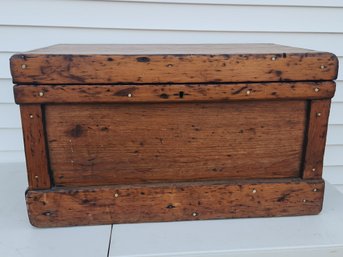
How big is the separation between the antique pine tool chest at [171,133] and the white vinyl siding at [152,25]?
16.1 inches

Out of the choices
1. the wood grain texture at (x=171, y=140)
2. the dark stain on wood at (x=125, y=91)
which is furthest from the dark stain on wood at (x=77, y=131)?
the dark stain on wood at (x=125, y=91)

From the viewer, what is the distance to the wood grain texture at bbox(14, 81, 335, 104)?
27.1 inches

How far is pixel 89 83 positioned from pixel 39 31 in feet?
1.78

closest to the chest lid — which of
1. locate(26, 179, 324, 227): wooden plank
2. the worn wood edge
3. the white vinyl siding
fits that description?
the worn wood edge

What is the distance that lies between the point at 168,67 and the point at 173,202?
0.96 ft

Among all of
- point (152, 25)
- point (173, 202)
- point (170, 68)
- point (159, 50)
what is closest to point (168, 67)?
point (170, 68)

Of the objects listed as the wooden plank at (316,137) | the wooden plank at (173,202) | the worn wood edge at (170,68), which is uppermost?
the worn wood edge at (170,68)

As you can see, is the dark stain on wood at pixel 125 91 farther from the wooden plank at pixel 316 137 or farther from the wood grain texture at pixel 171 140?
the wooden plank at pixel 316 137

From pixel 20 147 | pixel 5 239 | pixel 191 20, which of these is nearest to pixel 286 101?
pixel 191 20

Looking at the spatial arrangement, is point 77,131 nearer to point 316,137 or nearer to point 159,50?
point 159,50

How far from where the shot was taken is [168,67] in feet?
2.29

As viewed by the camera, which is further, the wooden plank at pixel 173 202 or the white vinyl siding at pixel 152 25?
the white vinyl siding at pixel 152 25

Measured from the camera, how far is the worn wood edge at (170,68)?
0.68 meters

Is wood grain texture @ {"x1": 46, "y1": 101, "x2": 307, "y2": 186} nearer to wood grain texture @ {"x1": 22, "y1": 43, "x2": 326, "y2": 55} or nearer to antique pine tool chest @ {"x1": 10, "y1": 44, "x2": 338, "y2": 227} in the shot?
antique pine tool chest @ {"x1": 10, "y1": 44, "x2": 338, "y2": 227}
